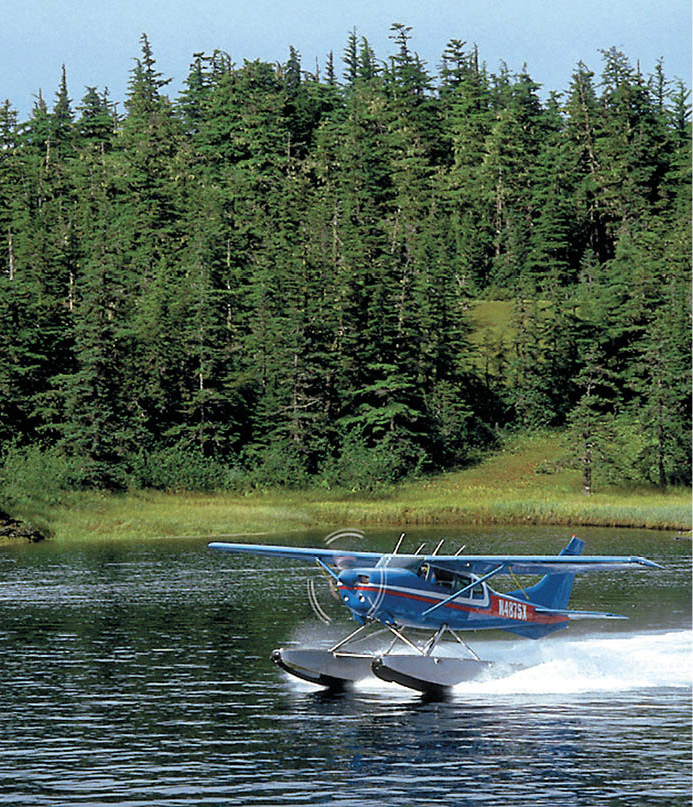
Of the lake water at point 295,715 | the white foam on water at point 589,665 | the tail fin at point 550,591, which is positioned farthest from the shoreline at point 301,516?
the tail fin at point 550,591

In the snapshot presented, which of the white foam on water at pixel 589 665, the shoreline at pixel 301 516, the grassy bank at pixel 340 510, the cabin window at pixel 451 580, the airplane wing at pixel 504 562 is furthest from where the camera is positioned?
the grassy bank at pixel 340 510

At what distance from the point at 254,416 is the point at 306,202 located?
2925 cm

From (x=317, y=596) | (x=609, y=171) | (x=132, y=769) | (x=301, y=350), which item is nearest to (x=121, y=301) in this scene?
(x=301, y=350)

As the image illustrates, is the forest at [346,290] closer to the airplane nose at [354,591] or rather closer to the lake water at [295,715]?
the lake water at [295,715]

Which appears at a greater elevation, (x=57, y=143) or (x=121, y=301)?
(x=57, y=143)

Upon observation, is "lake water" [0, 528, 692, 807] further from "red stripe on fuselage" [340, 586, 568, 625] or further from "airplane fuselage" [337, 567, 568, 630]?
"airplane fuselage" [337, 567, 568, 630]

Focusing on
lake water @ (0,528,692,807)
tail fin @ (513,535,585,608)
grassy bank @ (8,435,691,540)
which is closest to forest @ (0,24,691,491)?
grassy bank @ (8,435,691,540)

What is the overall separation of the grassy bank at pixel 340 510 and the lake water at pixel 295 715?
18.9 m

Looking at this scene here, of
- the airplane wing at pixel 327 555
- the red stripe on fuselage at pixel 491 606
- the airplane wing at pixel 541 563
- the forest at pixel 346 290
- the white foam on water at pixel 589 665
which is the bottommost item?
the white foam on water at pixel 589 665

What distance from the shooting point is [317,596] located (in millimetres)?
38406

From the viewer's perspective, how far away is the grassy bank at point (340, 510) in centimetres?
5644

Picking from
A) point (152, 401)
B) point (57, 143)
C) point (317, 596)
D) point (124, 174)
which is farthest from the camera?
point (57, 143)

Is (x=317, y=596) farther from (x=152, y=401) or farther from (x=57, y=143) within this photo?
(x=57, y=143)

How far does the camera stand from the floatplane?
22.7m
